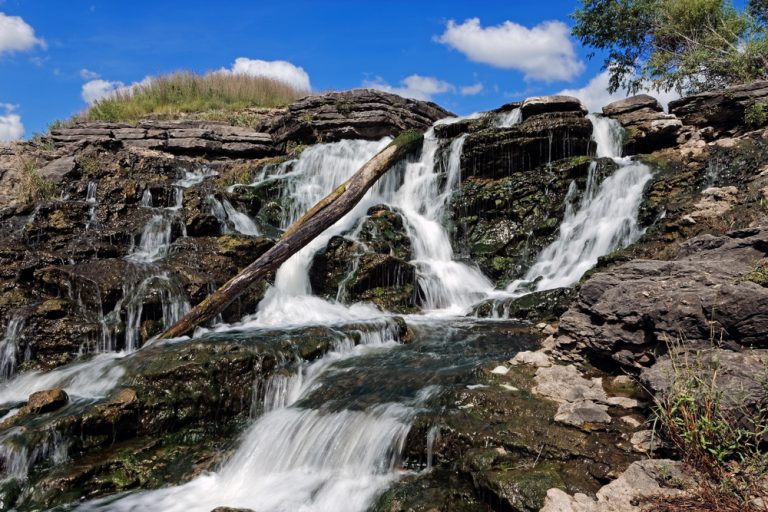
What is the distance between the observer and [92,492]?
175 inches

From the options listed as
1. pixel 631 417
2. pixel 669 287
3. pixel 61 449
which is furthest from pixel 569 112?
pixel 61 449

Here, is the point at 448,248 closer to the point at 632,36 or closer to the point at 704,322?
the point at 704,322

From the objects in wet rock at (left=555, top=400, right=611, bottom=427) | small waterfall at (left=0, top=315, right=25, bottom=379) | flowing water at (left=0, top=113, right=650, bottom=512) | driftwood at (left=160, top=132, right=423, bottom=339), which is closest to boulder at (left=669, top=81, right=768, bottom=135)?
flowing water at (left=0, top=113, right=650, bottom=512)

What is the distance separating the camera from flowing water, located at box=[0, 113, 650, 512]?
4.29 m

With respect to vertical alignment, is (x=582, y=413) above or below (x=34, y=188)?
below

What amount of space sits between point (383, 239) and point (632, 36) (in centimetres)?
1743

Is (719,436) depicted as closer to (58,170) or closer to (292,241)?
(292,241)

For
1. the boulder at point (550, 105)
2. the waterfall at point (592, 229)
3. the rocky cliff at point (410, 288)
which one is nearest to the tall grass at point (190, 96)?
the rocky cliff at point (410, 288)

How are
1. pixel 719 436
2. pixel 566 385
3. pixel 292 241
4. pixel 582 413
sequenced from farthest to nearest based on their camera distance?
pixel 292 241, pixel 566 385, pixel 582 413, pixel 719 436

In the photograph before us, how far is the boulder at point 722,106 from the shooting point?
11.3 metres

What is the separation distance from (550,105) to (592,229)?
512 centimetres

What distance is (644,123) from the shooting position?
13094 millimetres

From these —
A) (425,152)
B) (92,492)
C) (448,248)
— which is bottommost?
(92,492)

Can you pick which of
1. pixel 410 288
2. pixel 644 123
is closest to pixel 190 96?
pixel 410 288
